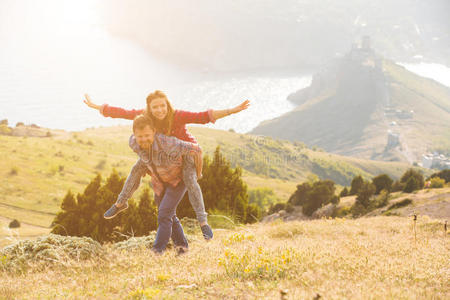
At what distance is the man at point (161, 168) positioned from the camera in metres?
6.63

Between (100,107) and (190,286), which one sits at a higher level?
(100,107)

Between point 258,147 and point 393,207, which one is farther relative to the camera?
point 258,147

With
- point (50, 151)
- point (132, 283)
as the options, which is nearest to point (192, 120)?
point (132, 283)

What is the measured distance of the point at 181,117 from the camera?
6.98m

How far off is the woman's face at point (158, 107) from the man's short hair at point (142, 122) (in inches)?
6.6

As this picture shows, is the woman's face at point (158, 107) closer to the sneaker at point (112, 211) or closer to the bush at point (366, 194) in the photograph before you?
the sneaker at point (112, 211)

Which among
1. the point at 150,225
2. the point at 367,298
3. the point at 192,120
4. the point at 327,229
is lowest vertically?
the point at 150,225

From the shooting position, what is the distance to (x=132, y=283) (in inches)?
189

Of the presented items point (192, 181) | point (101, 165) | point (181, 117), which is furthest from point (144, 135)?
point (101, 165)

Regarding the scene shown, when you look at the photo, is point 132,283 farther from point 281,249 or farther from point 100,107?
point 100,107

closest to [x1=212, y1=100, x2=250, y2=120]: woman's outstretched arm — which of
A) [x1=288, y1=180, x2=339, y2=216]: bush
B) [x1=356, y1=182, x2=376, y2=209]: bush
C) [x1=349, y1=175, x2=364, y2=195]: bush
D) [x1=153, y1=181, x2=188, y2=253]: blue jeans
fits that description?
[x1=153, y1=181, x2=188, y2=253]: blue jeans

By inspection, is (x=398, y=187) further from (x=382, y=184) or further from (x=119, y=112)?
(x=119, y=112)

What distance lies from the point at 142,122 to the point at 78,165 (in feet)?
214

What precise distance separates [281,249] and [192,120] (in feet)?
8.87
